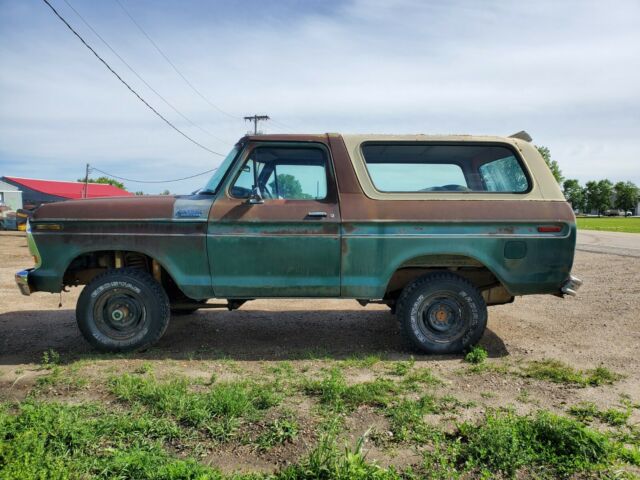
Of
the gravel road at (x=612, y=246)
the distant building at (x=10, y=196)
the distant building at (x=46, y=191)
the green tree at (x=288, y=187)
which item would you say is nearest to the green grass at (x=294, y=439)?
the green tree at (x=288, y=187)

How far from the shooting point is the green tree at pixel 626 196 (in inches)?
4077

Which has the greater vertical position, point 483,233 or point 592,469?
point 483,233

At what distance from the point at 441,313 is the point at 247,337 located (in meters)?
2.20

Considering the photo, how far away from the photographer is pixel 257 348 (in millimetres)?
4812

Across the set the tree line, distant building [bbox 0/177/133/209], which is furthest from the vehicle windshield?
the tree line

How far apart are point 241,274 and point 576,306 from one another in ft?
16.7

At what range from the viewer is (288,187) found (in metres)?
4.63

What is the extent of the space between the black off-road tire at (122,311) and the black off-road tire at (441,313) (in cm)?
244

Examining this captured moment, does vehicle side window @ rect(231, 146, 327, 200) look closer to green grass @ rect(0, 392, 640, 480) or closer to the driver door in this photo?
the driver door

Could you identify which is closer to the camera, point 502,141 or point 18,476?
point 18,476

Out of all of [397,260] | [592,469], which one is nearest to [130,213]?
[397,260]

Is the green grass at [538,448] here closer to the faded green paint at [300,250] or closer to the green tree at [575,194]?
the faded green paint at [300,250]

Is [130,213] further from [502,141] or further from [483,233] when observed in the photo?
[502,141]

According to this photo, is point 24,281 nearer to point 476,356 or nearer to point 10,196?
point 476,356
